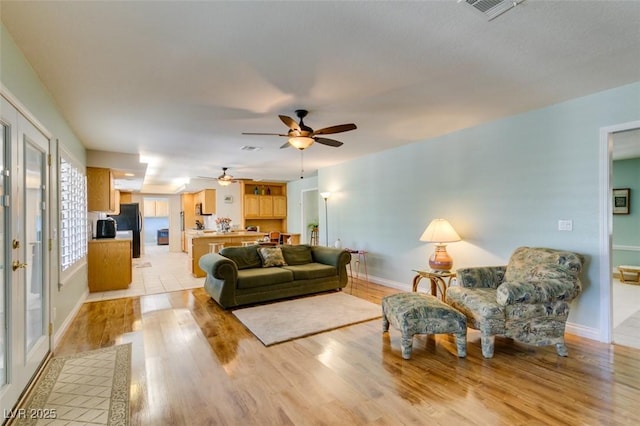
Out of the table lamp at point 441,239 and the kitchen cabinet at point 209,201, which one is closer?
the table lamp at point 441,239

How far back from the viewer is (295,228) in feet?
32.9

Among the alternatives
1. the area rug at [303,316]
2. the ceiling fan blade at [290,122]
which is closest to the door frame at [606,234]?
the area rug at [303,316]

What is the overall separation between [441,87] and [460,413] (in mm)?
2675

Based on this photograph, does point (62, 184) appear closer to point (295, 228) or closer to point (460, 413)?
point (460, 413)

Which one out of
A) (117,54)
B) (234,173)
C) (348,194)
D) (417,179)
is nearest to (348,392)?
(117,54)

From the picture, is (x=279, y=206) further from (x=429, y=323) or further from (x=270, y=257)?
(x=429, y=323)

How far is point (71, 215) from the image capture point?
3971 mm

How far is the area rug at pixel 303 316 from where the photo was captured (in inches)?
135

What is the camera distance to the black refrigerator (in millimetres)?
9703

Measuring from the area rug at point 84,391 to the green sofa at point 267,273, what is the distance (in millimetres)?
1461

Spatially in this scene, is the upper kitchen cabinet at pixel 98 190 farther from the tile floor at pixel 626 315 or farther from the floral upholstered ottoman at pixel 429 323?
the tile floor at pixel 626 315

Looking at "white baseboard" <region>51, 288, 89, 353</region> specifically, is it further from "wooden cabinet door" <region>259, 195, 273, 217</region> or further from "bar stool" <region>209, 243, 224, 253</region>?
"wooden cabinet door" <region>259, 195, 273, 217</region>

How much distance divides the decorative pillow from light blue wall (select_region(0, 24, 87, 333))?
2.49 meters

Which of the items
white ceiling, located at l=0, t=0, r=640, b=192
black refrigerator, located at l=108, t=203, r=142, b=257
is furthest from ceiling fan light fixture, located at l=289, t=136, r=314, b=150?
black refrigerator, located at l=108, t=203, r=142, b=257
